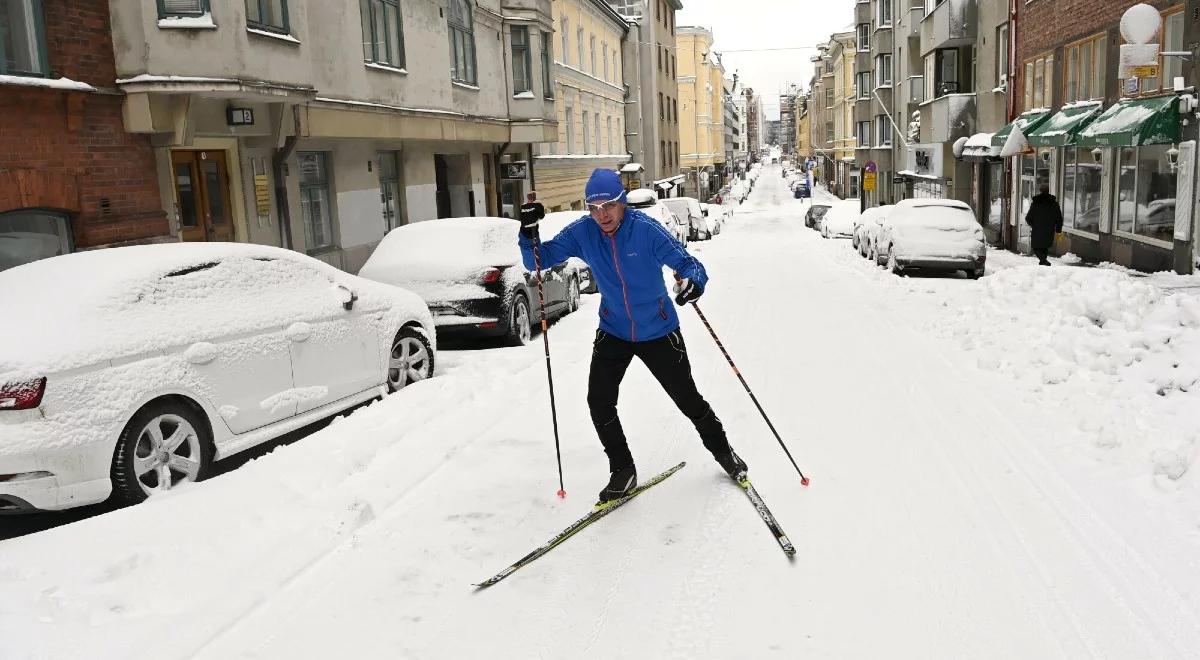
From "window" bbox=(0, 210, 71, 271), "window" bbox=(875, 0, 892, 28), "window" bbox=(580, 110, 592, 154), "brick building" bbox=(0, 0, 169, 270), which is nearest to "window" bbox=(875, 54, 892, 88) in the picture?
"window" bbox=(875, 0, 892, 28)

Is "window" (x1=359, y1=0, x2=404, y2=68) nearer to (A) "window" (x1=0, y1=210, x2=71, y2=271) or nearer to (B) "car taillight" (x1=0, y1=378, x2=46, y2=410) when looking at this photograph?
(A) "window" (x1=0, y1=210, x2=71, y2=271)

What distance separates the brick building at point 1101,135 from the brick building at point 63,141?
1536 centimetres

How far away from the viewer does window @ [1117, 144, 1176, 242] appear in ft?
53.9

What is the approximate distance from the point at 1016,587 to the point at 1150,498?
1580mm

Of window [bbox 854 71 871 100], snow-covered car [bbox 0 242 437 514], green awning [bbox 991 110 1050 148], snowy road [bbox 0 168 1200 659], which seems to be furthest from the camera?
window [bbox 854 71 871 100]

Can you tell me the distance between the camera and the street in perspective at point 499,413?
13.4 feet

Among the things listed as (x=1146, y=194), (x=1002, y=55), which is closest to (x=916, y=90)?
(x=1002, y=55)

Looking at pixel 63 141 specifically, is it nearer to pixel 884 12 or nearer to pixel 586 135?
pixel 586 135

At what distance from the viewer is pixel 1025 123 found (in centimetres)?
2312

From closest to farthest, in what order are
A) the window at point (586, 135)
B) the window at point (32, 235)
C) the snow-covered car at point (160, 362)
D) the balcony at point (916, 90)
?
the snow-covered car at point (160, 362)
the window at point (32, 235)
the balcony at point (916, 90)
the window at point (586, 135)

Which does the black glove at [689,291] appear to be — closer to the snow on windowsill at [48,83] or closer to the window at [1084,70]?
the snow on windowsill at [48,83]

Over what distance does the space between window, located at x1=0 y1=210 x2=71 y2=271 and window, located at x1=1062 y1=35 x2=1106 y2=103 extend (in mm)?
19087

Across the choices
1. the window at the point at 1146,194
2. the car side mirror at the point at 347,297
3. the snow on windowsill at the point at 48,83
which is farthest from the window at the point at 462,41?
the car side mirror at the point at 347,297

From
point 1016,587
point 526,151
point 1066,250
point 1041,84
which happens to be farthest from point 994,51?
point 1016,587
